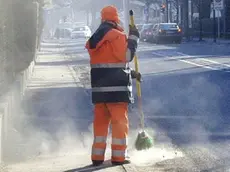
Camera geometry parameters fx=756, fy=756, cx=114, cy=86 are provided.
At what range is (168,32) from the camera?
5222 centimetres

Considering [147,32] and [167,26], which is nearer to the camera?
[167,26]

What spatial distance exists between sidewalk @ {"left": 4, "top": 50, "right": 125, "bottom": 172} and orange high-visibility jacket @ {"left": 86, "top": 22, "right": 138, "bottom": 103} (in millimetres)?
846

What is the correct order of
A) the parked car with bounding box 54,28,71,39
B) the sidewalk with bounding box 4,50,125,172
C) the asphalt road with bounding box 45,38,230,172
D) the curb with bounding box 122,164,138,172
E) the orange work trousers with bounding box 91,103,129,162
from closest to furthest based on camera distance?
the curb with bounding box 122,164,138,172
the orange work trousers with bounding box 91,103,129,162
the asphalt road with bounding box 45,38,230,172
the sidewalk with bounding box 4,50,125,172
the parked car with bounding box 54,28,71,39

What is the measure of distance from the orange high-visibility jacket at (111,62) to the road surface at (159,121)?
0.87 meters

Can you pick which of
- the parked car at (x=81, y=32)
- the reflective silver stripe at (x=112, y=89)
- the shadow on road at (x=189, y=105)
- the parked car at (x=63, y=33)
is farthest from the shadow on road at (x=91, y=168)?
the parked car at (x=63, y=33)

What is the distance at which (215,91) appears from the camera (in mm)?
17359

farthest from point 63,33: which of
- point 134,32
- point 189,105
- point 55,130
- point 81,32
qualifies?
point 134,32

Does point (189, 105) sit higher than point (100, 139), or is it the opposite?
point (100, 139)

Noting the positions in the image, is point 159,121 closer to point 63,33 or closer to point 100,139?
point 100,139

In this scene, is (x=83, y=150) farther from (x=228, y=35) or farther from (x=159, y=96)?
(x=228, y=35)

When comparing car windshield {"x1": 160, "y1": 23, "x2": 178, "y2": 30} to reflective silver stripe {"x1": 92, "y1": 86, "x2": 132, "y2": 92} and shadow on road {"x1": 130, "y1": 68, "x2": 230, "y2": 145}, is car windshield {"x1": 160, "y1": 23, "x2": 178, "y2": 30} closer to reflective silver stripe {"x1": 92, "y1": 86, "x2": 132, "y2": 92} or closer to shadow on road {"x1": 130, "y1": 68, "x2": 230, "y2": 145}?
shadow on road {"x1": 130, "y1": 68, "x2": 230, "y2": 145}

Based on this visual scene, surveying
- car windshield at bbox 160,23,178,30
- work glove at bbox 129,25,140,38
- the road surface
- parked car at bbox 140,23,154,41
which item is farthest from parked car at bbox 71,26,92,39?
work glove at bbox 129,25,140,38

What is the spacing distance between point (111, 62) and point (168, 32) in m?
43.9

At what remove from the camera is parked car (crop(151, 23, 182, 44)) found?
52.0 m
